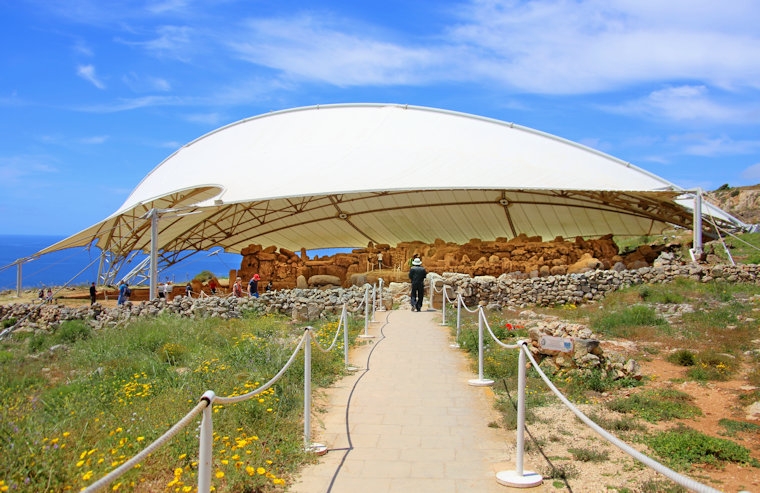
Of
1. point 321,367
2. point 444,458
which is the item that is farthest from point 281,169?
point 444,458

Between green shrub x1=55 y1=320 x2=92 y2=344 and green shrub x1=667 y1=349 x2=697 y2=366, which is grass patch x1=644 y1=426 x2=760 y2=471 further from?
green shrub x1=55 y1=320 x2=92 y2=344

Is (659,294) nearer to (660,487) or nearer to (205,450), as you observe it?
(660,487)

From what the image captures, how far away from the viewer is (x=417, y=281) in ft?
57.2

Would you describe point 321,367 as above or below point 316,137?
below

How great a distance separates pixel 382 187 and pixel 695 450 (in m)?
16.8

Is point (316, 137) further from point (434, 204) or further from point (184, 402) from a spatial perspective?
point (184, 402)

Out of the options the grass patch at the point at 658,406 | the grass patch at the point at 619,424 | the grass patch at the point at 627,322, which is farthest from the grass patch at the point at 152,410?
the grass patch at the point at 627,322

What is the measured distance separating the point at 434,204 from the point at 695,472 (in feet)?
79.3

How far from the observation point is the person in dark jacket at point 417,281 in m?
17.4

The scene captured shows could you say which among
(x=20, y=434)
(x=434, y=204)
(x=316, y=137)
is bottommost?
(x=20, y=434)

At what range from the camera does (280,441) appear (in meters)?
6.36

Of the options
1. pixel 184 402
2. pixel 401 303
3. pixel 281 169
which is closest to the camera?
pixel 184 402

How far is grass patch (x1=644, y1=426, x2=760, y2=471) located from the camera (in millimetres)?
5906

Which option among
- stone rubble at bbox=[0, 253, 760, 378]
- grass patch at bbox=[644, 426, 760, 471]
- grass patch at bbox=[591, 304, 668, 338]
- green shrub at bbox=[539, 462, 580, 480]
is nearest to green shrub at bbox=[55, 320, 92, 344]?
stone rubble at bbox=[0, 253, 760, 378]
